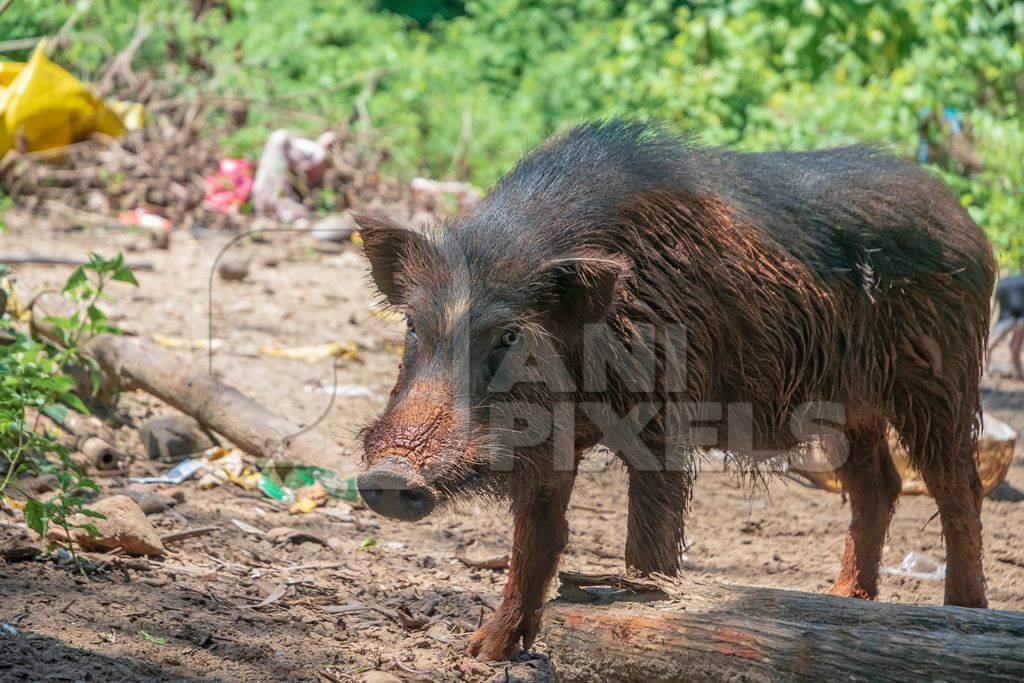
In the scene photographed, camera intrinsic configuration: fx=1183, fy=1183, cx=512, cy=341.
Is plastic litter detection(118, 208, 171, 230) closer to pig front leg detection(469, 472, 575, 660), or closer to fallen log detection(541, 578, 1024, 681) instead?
pig front leg detection(469, 472, 575, 660)

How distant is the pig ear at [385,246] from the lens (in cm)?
393

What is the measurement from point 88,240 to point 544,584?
6.18m

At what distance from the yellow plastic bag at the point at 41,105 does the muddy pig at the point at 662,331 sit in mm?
6542

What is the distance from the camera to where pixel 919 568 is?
525 cm

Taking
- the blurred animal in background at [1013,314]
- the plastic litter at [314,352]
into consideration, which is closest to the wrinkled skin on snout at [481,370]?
the plastic litter at [314,352]

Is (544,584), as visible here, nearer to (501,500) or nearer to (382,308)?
(501,500)

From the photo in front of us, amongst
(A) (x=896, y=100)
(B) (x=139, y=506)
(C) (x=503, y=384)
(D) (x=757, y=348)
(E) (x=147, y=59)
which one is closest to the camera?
(C) (x=503, y=384)

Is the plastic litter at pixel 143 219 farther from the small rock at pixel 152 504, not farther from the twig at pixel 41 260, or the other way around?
the small rock at pixel 152 504

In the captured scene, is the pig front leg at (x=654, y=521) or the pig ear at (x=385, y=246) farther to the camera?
the pig ear at (x=385, y=246)

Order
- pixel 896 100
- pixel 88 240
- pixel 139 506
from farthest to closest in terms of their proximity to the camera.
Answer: pixel 896 100, pixel 88 240, pixel 139 506

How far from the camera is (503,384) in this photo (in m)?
3.62

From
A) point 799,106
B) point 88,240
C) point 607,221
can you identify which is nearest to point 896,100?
point 799,106

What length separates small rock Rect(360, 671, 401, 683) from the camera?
11.6 feet

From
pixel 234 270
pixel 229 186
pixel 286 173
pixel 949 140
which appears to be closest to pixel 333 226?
pixel 286 173
